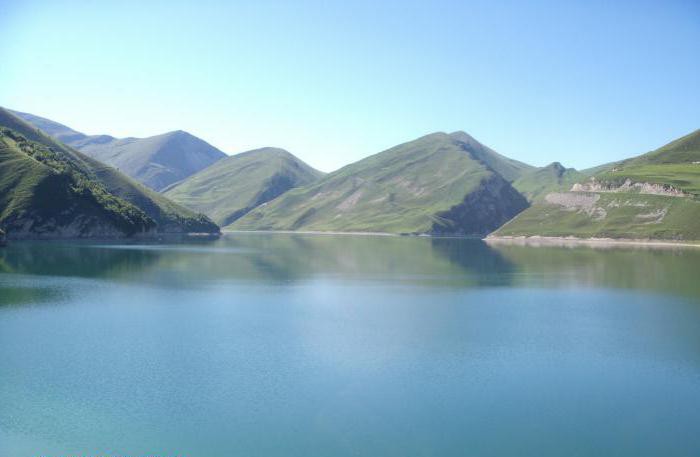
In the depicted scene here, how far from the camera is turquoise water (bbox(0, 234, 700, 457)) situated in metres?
30.0

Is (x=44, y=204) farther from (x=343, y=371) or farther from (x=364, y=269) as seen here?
(x=343, y=371)

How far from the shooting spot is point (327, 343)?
50.9 m

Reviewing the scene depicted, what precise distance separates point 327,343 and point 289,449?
2254 centimetres

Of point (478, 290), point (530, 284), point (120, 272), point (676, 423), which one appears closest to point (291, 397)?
point (676, 423)

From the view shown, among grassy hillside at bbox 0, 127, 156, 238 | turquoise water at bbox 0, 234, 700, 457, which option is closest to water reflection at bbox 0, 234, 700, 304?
turquoise water at bbox 0, 234, 700, 457

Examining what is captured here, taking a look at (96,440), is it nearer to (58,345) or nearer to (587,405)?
(58,345)

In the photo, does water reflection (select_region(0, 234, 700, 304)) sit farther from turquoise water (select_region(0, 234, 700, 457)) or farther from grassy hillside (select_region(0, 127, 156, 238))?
grassy hillside (select_region(0, 127, 156, 238))

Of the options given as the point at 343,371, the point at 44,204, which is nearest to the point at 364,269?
the point at 343,371

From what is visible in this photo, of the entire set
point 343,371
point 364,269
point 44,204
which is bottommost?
point 343,371

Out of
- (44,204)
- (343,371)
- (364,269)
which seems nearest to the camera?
(343,371)

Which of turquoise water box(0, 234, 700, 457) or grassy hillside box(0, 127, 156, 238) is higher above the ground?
grassy hillside box(0, 127, 156, 238)

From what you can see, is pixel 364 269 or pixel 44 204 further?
pixel 44 204

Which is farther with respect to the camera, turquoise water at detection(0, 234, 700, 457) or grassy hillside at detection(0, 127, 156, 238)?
grassy hillside at detection(0, 127, 156, 238)

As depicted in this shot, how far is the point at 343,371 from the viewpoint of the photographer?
41.8 m
